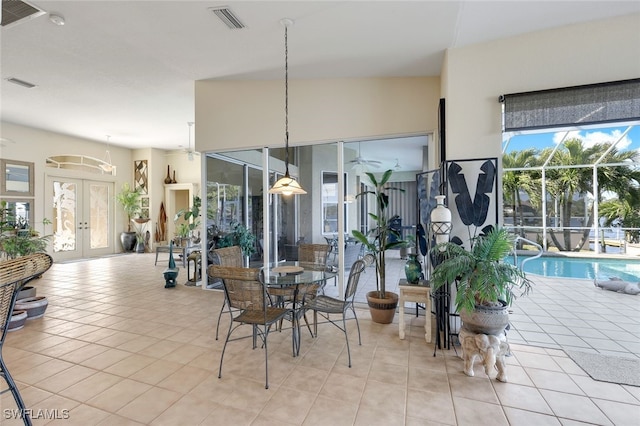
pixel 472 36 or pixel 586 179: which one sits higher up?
pixel 472 36

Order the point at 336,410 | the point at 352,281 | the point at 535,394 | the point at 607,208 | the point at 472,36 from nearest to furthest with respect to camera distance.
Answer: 1. the point at 336,410
2. the point at 535,394
3. the point at 352,281
4. the point at 472,36
5. the point at 607,208

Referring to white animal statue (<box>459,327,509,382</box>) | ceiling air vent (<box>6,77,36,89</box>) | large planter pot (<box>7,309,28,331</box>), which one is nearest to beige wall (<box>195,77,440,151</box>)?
white animal statue (<box>459,327,509,382</box>)

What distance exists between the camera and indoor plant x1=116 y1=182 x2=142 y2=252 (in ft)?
31.0

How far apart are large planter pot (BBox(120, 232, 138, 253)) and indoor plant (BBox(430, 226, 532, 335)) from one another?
395 inches

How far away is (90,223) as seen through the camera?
352 inches

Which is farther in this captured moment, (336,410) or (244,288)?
(244,288)

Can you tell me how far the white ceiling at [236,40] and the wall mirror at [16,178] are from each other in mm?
2456

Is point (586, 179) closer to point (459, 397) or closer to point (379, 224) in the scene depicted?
point (379, 224)

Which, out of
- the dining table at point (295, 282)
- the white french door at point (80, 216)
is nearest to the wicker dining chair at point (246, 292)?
the dining table at point (295, 282)

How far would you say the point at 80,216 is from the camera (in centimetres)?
866

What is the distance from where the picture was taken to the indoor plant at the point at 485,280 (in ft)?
7.80

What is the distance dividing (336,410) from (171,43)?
406 centimetres

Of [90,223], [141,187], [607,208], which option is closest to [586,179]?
[607,208]

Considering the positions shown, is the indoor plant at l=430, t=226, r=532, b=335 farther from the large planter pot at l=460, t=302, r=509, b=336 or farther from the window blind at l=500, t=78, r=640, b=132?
the window blind at l=500, t=78, r=640, b=132
